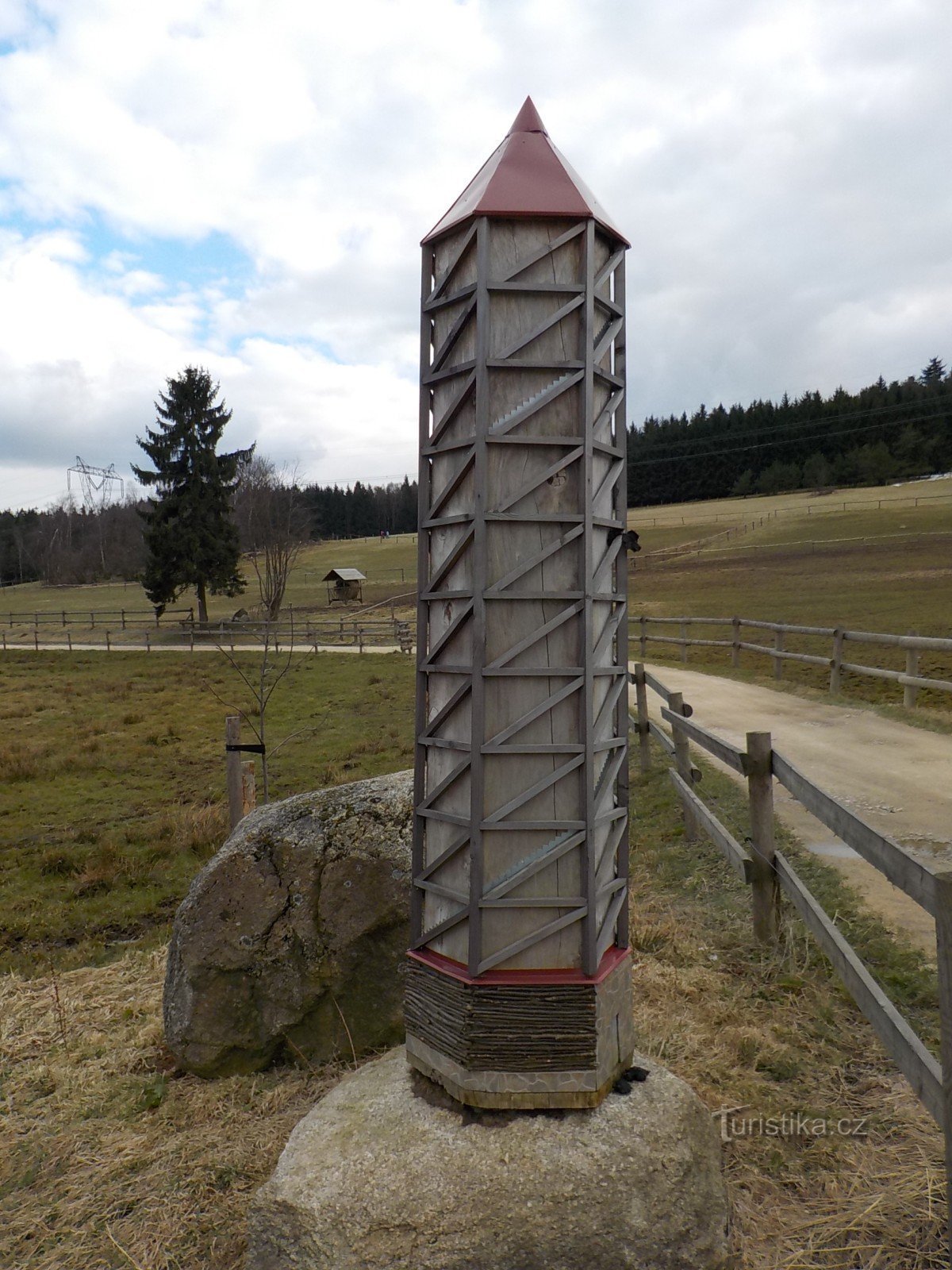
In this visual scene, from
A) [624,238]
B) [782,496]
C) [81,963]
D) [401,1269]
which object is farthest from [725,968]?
[782,496]

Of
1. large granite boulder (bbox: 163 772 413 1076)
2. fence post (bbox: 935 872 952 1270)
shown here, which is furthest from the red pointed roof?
large granite boulder (bbox: 163 772 413 1076)

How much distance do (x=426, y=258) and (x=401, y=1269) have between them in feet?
11.9

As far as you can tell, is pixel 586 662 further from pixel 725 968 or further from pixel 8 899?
pixel 8 899

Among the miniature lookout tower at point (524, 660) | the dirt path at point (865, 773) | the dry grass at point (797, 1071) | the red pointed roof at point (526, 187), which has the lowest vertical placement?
the dry grass at point (797, 1071)

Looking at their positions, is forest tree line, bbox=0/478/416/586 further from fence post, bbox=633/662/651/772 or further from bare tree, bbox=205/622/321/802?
fence post, bbox=633/662/651/772

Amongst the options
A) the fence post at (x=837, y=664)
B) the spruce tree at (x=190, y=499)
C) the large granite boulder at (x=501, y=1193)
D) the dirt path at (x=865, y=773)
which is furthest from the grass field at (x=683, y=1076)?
the spruce tree at (x=190, y=499)

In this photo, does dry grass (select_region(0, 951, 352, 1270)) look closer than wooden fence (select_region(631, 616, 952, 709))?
Yes

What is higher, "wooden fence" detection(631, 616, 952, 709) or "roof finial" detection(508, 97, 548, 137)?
"roof finial" detection(508, 97, 548, 137)

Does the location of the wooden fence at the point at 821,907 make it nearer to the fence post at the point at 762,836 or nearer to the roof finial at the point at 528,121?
the fence post at the point at 762,836

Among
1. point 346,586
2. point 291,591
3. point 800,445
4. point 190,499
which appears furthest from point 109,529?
point 800,445

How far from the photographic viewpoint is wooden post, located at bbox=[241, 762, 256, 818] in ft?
22.3

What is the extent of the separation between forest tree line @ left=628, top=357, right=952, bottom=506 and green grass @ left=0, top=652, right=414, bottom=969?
227 ft

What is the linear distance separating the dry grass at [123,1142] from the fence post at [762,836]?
109 inches

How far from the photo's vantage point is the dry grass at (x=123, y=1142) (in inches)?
128
